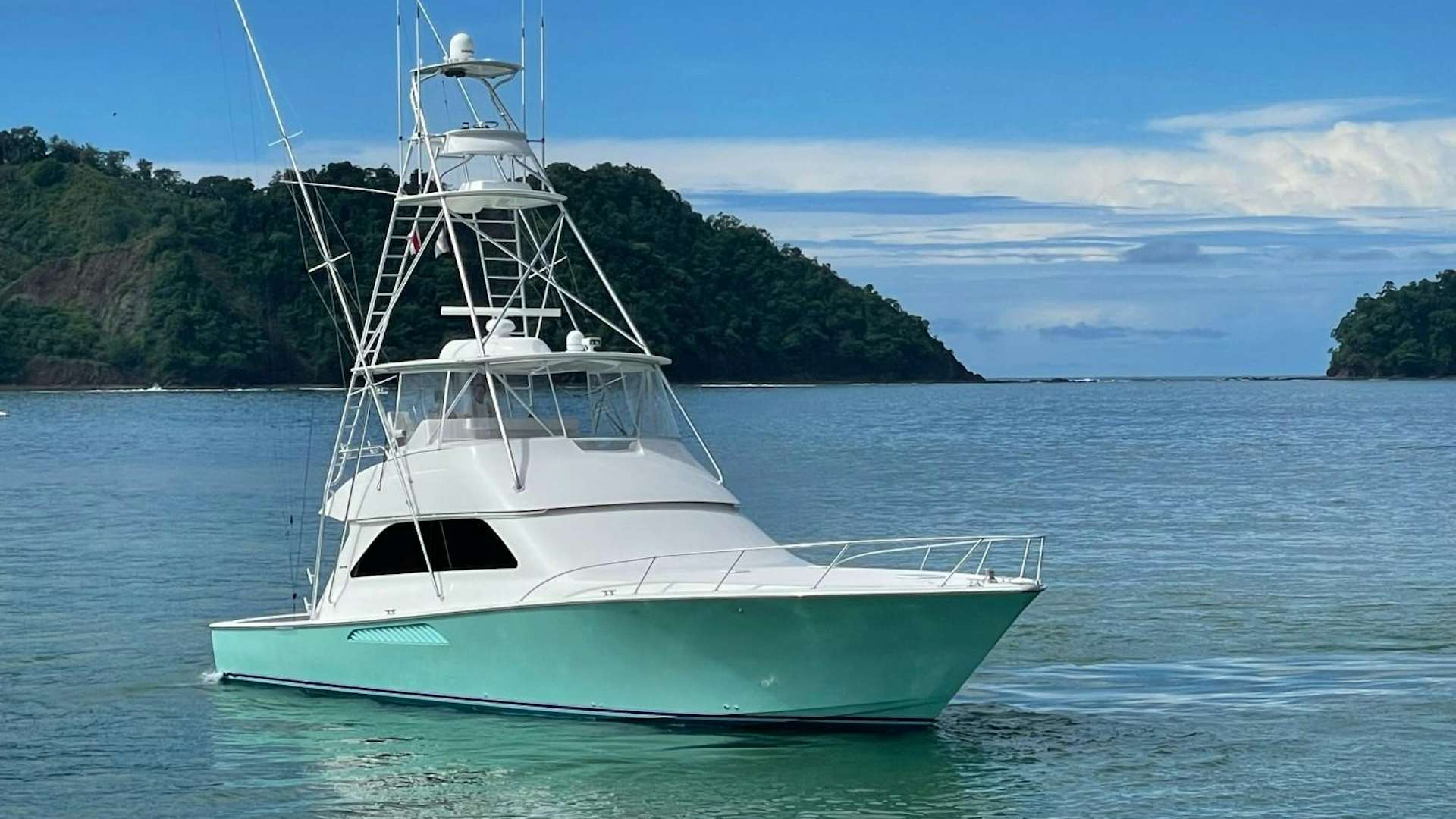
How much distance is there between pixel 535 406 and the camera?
1997cm

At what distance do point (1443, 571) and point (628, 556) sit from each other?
750 inches

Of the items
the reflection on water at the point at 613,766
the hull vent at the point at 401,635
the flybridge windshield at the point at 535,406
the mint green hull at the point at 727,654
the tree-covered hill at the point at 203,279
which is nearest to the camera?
the reflection on water at the point at 613,766

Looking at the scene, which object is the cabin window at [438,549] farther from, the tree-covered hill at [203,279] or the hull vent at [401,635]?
the tree-covered hill at [203,279]

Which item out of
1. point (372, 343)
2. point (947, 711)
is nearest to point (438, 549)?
point (372, 343)

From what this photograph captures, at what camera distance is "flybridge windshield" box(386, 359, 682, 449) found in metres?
19.7

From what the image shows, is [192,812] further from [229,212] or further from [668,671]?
[229,212]

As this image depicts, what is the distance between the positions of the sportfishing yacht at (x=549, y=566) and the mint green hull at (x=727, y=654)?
0.07 ft

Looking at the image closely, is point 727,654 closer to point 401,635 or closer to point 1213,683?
point 401,635

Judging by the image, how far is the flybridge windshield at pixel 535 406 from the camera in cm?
1973

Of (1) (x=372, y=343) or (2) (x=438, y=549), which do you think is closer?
(2) (x=438, y=549)

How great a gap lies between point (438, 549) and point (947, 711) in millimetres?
Result: 5588

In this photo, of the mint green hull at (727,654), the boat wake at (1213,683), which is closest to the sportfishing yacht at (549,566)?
the mint green hull at (727,654)

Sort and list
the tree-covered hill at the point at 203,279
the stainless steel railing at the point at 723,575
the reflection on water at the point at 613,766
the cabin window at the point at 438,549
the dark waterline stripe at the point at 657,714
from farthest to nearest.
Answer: the tree-covered hill at the point at 203,279
the cabin window at the point at 438,549
the dark waterline stripe at the point at 657,714
the stainless steel railing at the point at 723,575
the reflection on water at the point at 613,766

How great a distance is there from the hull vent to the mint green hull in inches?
1.1
